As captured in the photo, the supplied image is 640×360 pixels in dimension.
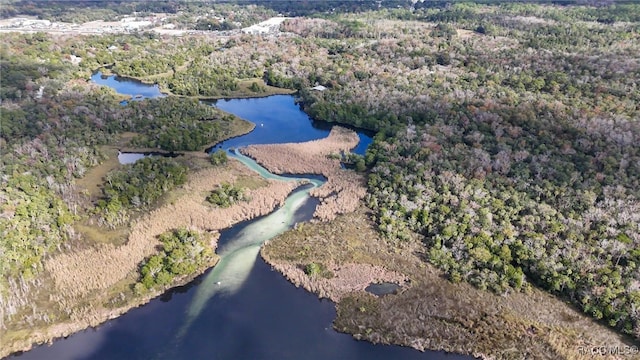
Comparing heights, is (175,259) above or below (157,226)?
below

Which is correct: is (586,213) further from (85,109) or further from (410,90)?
(85,109)

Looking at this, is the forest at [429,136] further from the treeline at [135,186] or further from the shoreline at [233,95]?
the shoreline at [233,95]

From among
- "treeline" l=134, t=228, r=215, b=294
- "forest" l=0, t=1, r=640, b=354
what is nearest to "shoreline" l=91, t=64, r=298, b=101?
"forest" l=0, t=1, r=640, b=354

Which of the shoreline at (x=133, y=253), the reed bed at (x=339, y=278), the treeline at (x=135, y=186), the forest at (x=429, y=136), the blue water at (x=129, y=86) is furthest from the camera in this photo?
the blue water at (x=129, y=86)

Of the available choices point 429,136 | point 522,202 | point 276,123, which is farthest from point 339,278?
point 276,123

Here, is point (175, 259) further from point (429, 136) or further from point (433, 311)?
point (429, 136)

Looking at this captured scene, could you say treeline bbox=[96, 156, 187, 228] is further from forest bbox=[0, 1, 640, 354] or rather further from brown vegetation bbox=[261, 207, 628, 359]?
brown vegetation bbox=[261, 207, 628, 359]

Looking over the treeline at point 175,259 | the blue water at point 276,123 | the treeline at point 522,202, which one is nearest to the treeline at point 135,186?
the treeline at point 175,259
